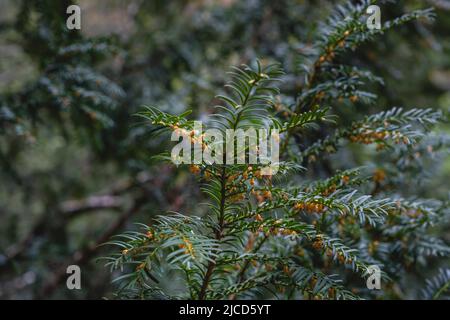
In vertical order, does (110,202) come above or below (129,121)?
below

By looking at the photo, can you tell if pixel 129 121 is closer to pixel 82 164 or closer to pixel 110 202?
pixel 110 202

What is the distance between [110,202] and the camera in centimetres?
363

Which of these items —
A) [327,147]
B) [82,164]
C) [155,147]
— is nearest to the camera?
[327,147]

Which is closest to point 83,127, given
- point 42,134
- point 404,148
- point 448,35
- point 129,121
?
point 129,121

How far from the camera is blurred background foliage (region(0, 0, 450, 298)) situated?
6.85 feet

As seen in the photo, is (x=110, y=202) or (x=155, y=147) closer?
(x=155, y=147)

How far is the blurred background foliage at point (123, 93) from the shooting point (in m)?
2.09

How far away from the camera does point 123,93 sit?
2203 mm

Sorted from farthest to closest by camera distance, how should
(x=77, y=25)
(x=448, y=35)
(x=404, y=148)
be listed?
(x=448, y=35) < (x=77, y=25) < (x=404, y=148)
